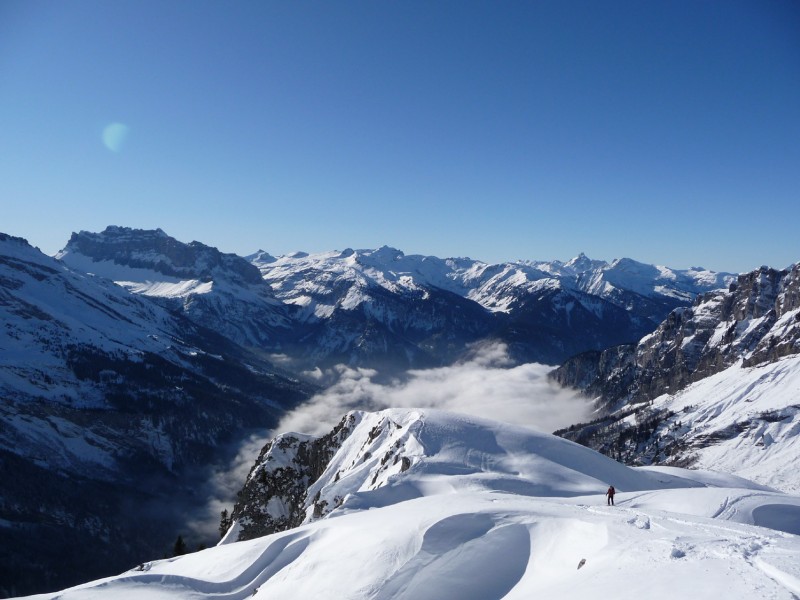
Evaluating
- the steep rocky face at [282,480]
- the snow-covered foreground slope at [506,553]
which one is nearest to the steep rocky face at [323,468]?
the steep rocky face at [282,480]

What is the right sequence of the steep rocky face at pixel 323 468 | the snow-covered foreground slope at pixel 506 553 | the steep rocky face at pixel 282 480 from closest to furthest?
the snow-covered foreground slope at pixel 506 553 → the steep rocky face at pixel 323 468 → the steep rocky face at pixel 282 480

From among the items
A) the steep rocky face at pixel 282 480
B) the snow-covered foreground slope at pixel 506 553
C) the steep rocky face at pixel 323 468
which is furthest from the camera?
the steep rocky face at pixel 282 480

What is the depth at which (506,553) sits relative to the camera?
31.9 meters

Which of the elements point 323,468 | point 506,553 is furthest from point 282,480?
point 506,553

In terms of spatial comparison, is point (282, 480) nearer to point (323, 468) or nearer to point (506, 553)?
point (323, 468)

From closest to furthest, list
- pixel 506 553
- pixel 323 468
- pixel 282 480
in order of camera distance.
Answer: pixel 506 553 < pixel 323 468 < pixel 282 480

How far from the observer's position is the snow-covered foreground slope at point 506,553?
2339 centimetres

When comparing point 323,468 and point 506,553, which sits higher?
point 506,553

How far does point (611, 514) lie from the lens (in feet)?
124

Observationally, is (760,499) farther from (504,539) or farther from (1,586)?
(1,586)

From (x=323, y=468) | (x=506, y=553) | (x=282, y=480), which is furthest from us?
(x=282, y=480)

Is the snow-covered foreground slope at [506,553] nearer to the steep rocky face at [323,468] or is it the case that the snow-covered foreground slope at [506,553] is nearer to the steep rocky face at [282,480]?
the steep rocky face at [323,468]

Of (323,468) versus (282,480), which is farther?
(282,480)

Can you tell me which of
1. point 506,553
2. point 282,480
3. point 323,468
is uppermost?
point 506,553
